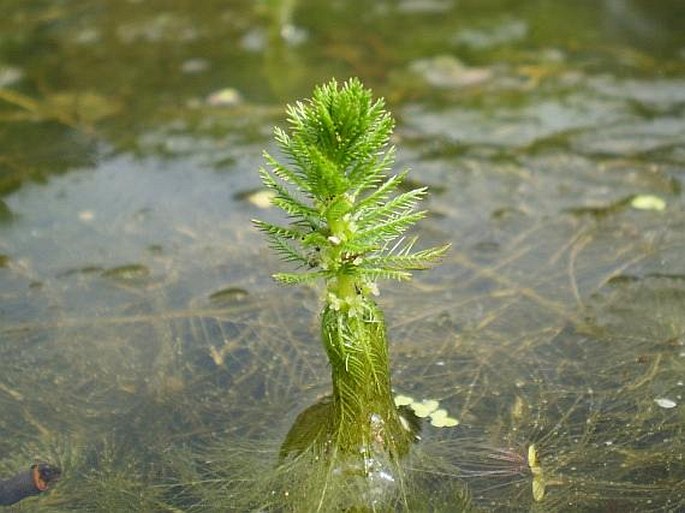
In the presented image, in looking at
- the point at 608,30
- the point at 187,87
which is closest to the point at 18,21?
the point at 187,87

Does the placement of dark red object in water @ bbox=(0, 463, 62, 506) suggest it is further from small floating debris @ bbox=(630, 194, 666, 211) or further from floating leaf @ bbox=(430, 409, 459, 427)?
small floating debris @ bbox=(630, 194, 666, 211)

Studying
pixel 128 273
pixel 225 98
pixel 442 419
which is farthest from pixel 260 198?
pixel 442 419

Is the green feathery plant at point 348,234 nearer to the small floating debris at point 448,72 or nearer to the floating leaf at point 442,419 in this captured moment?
the floating leaf at point 442,419

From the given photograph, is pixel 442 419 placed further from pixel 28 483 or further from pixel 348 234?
pixel 28 483

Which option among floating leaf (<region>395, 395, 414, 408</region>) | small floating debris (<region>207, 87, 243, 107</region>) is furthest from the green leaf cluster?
small floating debris (<region>207, 87, 243, 107</region>)

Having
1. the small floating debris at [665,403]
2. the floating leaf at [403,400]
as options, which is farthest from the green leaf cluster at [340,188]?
the small floating debris at [665,403]
